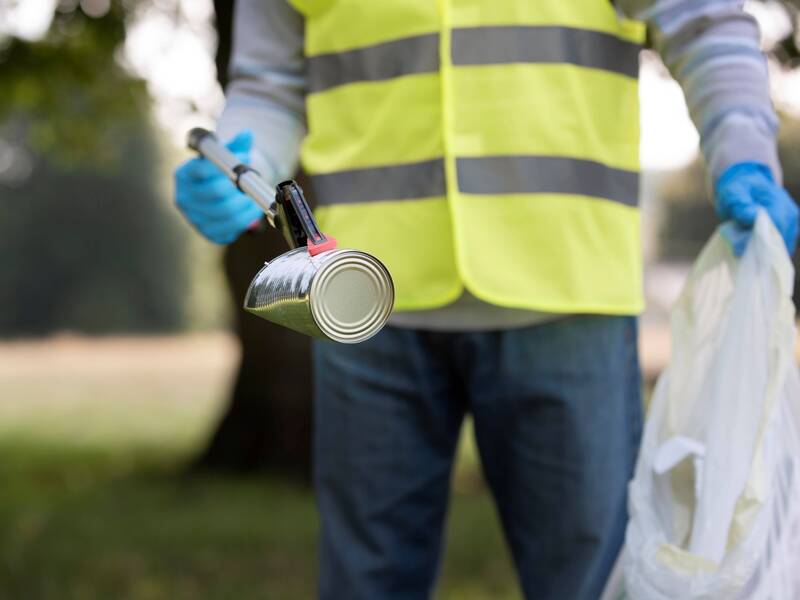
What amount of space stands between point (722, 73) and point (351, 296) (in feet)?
2.25

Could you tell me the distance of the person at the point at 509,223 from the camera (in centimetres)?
149

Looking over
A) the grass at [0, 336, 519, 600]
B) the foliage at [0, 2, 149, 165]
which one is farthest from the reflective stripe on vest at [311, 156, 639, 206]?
the foliage at [0, 2, 149, 165]

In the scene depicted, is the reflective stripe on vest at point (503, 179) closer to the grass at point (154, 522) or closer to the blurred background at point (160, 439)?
the blurred background at point (160, 439)

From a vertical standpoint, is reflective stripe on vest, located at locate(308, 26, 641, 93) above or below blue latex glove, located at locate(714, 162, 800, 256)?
above

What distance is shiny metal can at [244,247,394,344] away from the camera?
3.50 feet

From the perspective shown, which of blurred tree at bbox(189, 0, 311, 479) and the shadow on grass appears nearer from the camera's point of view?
the shadow on grass

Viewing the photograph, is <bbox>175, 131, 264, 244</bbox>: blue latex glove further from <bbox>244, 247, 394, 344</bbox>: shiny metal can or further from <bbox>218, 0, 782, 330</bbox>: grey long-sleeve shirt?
<bbox>244, 247, 394, 344</bbox>: shiny metal can

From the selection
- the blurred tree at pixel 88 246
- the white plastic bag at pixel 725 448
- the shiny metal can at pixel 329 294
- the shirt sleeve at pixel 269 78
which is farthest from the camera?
the blurred tree at pixel 88 246

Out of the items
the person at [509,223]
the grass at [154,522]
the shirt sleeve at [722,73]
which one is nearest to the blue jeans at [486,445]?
the person at [509,223]

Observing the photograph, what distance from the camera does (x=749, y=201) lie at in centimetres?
142

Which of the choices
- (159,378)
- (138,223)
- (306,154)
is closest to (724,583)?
(306,154)

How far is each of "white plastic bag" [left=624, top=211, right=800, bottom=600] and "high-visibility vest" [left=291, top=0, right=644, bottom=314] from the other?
0.40 ft

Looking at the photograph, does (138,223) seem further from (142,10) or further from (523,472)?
(523,472)

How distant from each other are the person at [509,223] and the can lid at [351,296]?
1.28ft
